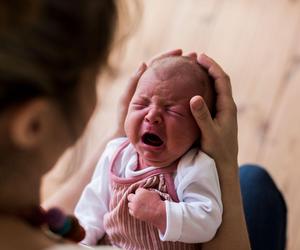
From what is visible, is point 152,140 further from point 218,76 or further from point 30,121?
point 30,121

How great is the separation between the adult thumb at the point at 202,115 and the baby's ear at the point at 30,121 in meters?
0.41

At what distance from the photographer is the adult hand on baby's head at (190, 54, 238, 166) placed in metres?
0.99

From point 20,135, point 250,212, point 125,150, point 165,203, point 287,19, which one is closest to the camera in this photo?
point 20,135

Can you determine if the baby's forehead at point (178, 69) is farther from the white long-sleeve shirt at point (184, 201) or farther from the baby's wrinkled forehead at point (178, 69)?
the white long-sleeve shirt at point (184, 201)

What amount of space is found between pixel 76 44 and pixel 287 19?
1.73m

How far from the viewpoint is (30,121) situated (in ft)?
1.77

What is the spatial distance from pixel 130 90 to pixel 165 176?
211 mm

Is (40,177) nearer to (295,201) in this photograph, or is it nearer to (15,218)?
(15,218)

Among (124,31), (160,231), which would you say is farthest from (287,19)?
(124,31)

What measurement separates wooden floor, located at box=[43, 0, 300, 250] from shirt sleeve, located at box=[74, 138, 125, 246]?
59 cm

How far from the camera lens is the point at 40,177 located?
2.13 ft

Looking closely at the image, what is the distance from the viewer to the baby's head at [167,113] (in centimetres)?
97

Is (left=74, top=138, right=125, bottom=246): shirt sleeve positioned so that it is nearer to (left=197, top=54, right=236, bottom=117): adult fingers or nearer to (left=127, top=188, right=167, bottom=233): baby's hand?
(left=127, top=188, right=167, bottom=233): baby's hand

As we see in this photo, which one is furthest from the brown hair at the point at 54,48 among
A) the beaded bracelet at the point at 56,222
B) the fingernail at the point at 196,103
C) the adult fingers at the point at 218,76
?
the adult fingers at the point at 218,76
